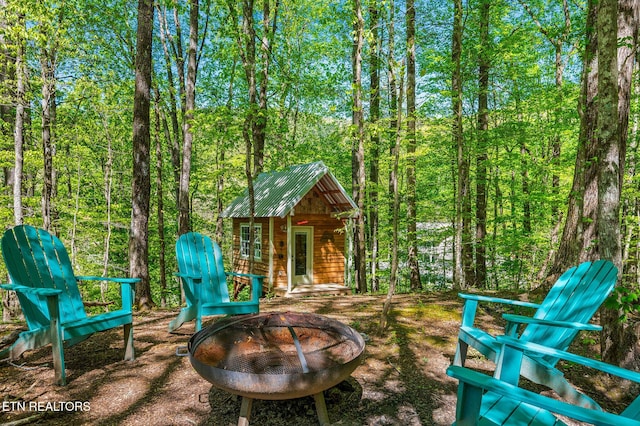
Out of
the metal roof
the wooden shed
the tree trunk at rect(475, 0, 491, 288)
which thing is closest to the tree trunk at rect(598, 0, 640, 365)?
the metal roof

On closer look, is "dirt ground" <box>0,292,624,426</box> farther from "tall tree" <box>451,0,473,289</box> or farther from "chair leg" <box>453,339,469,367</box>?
"tall tree" <box>451,0,473,289</box>

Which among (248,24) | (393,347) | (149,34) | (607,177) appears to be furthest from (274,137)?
(607,177)

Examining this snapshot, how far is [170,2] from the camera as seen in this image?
232 inches

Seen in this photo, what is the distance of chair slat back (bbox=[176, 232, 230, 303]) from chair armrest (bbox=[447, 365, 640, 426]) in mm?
2718

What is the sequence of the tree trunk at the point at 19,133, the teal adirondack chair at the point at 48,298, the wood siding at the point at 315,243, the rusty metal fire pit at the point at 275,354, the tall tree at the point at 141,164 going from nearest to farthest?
the rusty metal fire pit at the point at 275,354, the teal adirondack chair at the point at 48,298, the tall tree at the point at 141,164, the tree trunk at the point at 19,133, the wood siding at the point at 315,243

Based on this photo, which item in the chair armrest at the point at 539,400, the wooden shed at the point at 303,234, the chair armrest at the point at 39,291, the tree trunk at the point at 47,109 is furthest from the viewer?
the wooden shed at the point at 303,234

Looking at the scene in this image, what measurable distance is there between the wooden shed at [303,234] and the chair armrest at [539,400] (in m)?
6.98

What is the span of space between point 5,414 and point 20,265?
3.46 ft

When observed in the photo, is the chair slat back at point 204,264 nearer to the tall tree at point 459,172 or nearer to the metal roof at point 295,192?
the tall tree at point 459,172

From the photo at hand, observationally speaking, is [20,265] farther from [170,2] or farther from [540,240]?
[540,240]

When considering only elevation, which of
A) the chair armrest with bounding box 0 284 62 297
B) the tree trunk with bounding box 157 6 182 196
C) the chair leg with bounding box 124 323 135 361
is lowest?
the chair leg with bounding box 124 323 135 361

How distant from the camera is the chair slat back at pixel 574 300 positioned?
2059mm

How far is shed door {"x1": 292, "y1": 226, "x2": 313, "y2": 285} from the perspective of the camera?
29.4 ft

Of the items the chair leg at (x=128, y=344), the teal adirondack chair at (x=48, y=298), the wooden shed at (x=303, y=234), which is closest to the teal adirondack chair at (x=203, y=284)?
the chair leg at (x=128, y=344)
